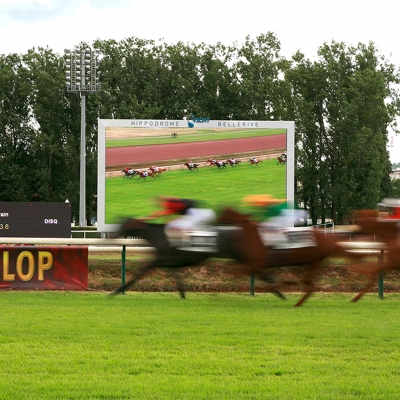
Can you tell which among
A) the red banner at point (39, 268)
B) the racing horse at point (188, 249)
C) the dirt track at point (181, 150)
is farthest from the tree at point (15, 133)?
the racing horse at point (188, 249)

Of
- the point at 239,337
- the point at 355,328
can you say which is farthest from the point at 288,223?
the point at 355,328

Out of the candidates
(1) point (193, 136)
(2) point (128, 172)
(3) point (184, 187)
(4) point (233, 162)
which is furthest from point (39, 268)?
(1) point (193, 136)

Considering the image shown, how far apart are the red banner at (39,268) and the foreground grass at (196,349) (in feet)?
4.73

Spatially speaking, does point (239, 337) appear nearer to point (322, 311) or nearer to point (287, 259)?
point (322, 311)

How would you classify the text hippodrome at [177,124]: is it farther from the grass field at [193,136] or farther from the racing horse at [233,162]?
the racing horse at [233,162]

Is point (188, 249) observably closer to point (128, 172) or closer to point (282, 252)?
point (282, 252)

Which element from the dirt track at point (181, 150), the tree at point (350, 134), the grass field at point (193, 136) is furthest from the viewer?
the grass field at point (193, 136)

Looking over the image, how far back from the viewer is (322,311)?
1146 cm

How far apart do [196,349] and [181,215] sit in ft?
22.3

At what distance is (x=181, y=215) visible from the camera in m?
1.66

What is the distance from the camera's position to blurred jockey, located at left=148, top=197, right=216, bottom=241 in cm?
162

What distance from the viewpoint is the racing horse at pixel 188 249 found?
5.18ft

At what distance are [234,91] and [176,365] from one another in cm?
4261

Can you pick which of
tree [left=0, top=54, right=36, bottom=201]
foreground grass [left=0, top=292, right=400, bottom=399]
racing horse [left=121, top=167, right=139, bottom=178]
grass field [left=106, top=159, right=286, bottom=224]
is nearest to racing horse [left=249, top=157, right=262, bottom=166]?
grass field [left=106, top=159, right=286, bottom=224]
